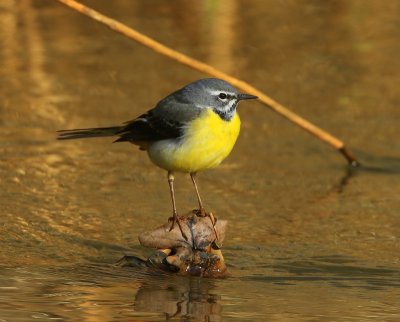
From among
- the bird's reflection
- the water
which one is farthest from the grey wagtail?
the water

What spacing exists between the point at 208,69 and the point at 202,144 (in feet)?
5.88

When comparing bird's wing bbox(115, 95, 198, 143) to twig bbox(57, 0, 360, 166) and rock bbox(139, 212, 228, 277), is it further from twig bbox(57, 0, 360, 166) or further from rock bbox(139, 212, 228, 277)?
twig bbox(57, 0, 360, 166)

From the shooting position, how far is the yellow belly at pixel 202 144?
761cm

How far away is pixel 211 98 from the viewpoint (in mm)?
7781

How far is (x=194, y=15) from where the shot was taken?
14625mm

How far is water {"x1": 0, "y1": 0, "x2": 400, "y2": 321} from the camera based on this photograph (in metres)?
7.01

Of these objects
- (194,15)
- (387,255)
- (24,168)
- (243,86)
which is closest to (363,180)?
(243,86)

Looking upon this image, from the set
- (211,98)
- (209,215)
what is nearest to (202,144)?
(211,98)

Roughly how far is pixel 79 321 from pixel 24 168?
3602 millimetres

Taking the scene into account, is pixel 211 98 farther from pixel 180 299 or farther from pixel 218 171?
pixel 218 171

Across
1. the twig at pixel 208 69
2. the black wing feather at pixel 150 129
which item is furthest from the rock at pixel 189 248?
the twig at pixel 208 69

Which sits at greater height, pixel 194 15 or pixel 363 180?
pixel 194 15

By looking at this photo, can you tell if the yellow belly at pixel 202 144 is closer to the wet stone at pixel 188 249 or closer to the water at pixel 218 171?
the wet stone at pixel 188 249

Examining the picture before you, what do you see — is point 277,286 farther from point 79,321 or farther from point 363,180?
point 363,180
